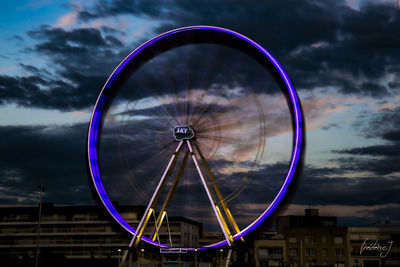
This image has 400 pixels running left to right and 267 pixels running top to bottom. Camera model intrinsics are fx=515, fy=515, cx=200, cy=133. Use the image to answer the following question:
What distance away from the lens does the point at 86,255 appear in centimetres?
6119

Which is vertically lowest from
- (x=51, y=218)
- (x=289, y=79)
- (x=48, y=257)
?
(x=48, y=257)

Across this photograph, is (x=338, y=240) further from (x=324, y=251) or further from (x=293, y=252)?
(x=293, y=252)

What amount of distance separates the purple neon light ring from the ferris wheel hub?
5.83m

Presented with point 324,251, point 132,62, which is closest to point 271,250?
point 324,251

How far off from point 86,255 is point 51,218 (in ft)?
22.3

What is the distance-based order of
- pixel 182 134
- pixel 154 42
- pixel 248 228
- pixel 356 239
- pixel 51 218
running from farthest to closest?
1. pixel 51 218
2. pixel 356 239
3. pixel 154 42
4. pixel 182 134
5. pixel 248 228

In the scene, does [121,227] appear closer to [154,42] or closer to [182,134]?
[182,134]

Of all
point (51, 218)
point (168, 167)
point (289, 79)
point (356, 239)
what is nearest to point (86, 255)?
point (51, 218)

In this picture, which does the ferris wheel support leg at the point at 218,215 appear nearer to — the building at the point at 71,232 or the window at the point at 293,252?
the window at the point at 293,252

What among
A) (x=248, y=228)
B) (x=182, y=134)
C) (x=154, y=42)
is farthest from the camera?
(x=154, y=42)

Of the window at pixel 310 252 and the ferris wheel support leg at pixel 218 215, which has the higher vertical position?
the ferris wheel support leg at pixel 218 215

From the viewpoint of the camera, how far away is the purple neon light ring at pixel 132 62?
26922 mm

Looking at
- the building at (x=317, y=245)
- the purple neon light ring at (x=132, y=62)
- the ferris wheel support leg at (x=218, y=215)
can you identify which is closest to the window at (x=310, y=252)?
the building at (x=317, y=245)

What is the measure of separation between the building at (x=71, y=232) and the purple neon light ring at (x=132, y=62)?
92.8ft
